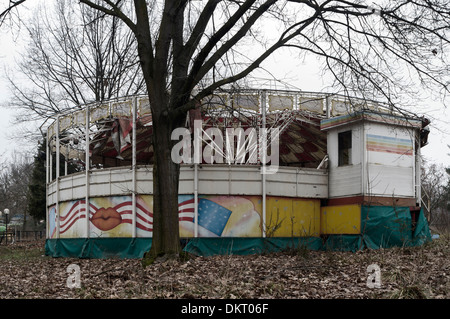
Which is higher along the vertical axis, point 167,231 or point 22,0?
point 22,0

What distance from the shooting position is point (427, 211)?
75.8 feet

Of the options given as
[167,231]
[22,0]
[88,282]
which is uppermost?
[22,0]

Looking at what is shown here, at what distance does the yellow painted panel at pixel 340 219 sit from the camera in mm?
18869

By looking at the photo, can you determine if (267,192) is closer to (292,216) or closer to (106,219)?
(292,216)

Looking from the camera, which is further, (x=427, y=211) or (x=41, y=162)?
(x=41, y=162)

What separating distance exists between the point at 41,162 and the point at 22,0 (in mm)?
28219

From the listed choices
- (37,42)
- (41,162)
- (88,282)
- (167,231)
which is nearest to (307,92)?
(167,231)

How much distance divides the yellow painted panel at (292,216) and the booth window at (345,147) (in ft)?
6.00

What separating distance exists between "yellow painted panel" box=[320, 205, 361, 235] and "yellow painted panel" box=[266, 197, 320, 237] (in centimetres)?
26

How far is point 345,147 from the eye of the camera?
20.0 meters

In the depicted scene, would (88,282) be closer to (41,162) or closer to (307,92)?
(307,92)

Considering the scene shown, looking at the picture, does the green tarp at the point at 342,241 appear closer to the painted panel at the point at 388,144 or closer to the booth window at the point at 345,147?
the painted panel at the point at 388,144

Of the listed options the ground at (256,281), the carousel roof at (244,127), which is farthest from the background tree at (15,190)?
the ground at (256,281)
